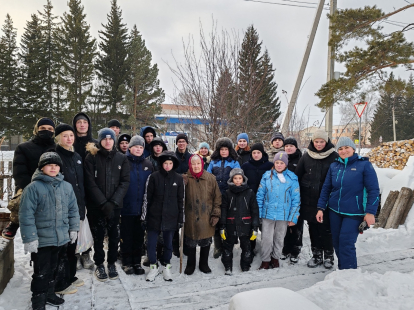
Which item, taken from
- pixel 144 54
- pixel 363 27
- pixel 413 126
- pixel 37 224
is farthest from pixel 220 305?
pixel 413 126

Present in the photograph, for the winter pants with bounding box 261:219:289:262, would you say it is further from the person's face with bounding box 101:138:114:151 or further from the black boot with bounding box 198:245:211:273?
the person's face with bounding box 101:138:114:151

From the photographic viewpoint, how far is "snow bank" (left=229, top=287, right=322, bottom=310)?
202 centimetres

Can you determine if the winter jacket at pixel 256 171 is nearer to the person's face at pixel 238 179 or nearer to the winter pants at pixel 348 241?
the person's face at pixel 238 179

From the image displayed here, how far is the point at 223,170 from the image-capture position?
15.8 feet

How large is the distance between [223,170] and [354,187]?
6.67 feet

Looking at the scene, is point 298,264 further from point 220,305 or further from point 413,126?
point 413,126

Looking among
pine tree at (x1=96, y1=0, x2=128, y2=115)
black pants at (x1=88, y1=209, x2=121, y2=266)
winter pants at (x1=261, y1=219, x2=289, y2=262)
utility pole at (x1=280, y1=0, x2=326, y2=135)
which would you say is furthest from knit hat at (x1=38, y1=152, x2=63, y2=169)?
pine tree at (x1=96, y1=0, x2=128, y2=115)

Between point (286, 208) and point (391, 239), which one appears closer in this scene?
point (286, 208)

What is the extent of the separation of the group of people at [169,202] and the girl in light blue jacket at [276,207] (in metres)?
0.02

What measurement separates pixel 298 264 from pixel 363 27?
310 inches

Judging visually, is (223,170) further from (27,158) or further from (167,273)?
(27,158)

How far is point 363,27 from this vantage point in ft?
28.3

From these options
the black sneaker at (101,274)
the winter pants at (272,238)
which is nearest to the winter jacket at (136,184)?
the black sneaker at (101,274)

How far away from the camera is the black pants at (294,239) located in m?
4.71
